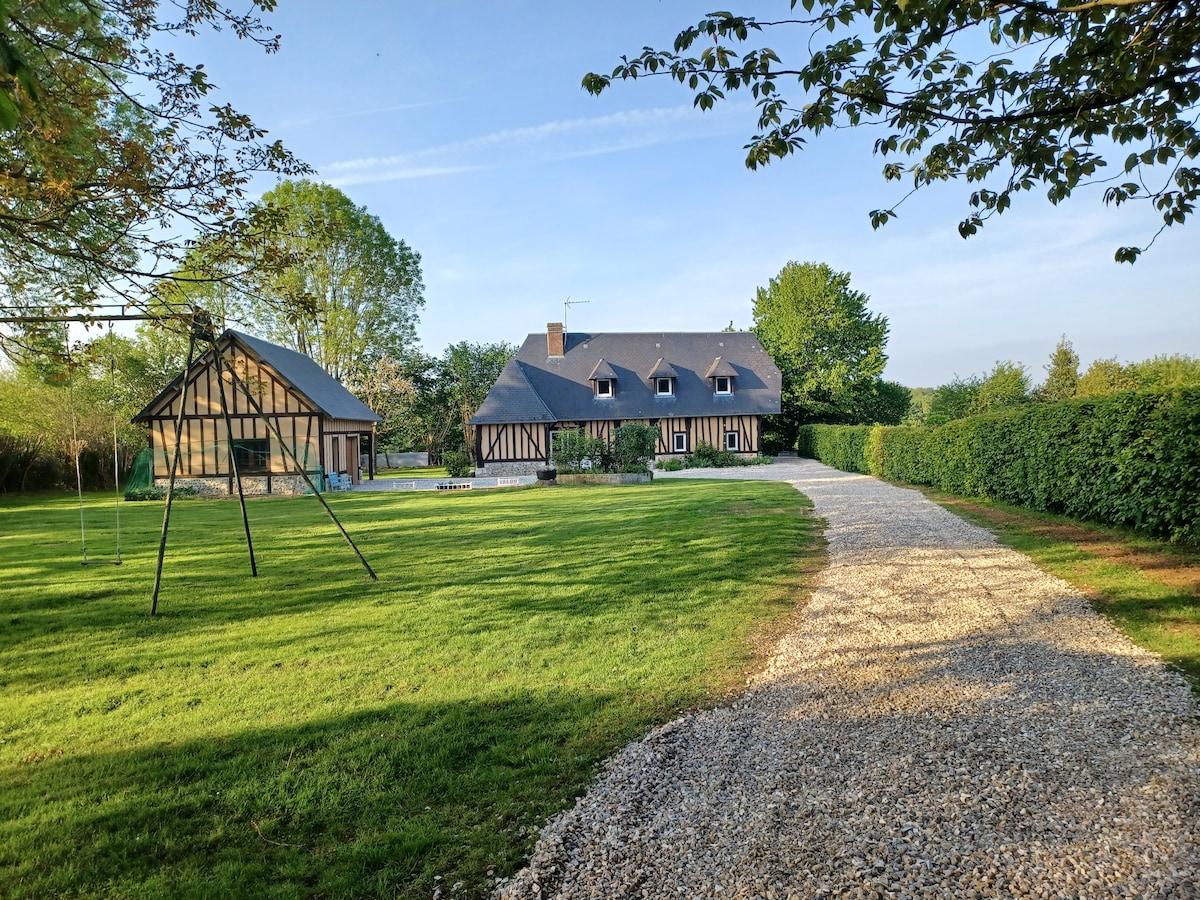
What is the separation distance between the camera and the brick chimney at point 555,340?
102 feet

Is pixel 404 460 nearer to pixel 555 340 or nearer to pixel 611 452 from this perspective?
→ pixel 555 340

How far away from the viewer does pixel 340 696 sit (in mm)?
4328

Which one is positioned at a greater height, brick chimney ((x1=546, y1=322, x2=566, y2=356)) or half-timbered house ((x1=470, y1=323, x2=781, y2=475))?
brick chimney ((x1=546, y1=322, x2=566, y2=356))

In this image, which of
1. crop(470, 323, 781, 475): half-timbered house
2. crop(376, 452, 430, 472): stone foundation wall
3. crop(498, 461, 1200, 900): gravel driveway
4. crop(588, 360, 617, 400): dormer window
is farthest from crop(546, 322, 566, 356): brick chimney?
crop(498, 461, 1200, 900): gravel driveway

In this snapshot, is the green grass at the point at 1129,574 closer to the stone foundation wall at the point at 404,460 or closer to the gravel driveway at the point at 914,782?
the gravel driveway at the point at 914,782

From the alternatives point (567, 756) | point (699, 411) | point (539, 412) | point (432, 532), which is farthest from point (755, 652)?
point (699, 411)

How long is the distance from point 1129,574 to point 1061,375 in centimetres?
2557

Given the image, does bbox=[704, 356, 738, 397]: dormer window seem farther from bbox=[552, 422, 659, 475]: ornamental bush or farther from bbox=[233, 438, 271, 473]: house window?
bbox=[233, 438, 271, 473]: house window

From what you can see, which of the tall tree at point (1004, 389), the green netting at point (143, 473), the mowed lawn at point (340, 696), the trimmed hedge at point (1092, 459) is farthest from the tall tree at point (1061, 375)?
the green netting at point (143, 473)

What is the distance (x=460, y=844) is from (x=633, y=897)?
0.79 m

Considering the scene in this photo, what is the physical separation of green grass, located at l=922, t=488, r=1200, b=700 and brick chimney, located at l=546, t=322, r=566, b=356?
77.3 ft

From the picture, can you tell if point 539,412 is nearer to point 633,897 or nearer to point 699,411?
point 699,411

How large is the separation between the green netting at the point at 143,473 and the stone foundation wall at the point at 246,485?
0.29m

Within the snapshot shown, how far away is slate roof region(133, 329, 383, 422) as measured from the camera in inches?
838
